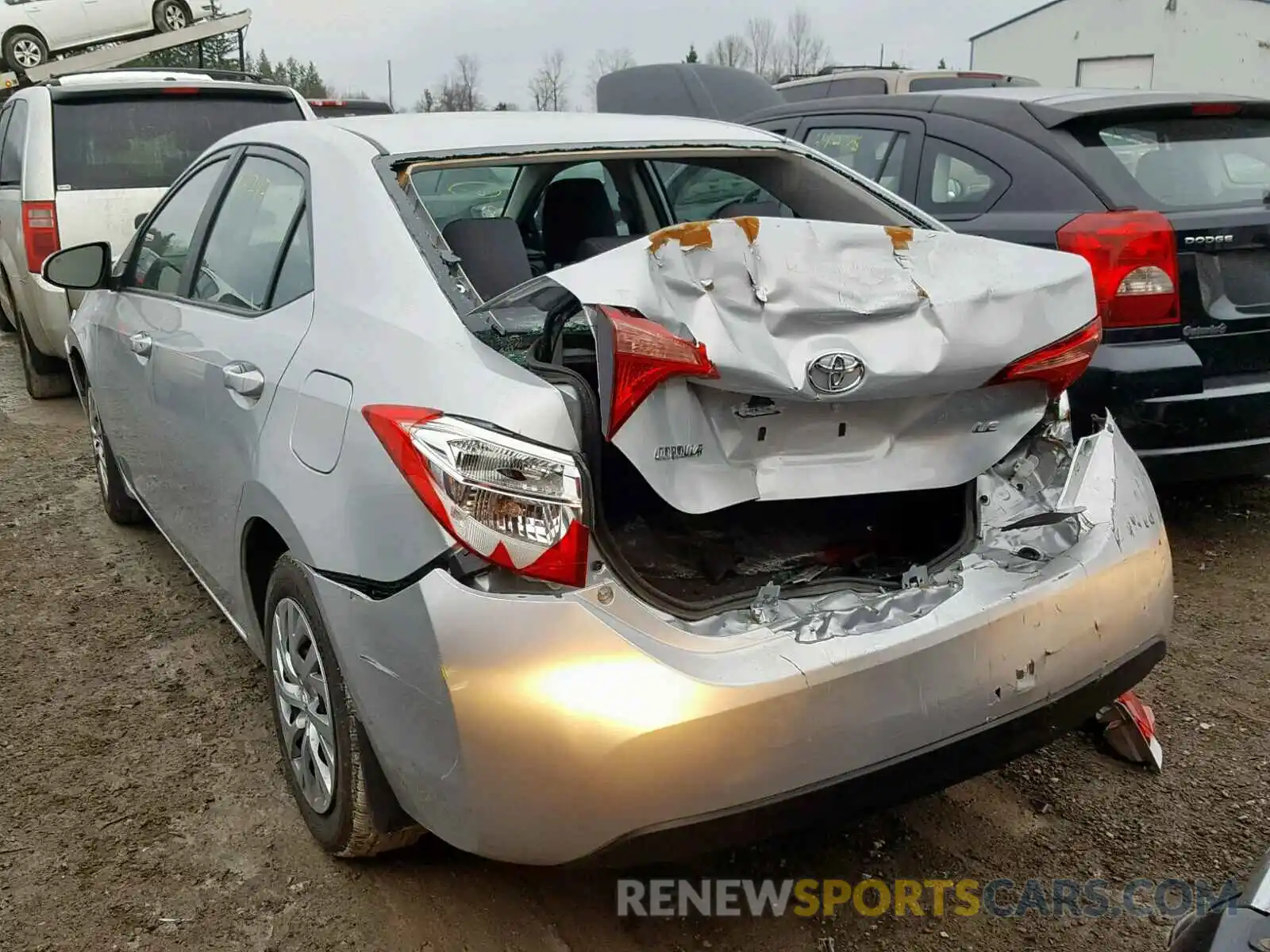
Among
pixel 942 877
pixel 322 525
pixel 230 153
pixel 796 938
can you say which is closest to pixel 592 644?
pixel 322 525

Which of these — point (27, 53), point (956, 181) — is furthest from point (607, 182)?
point (27, 53)

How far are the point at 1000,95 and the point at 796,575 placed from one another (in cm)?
297

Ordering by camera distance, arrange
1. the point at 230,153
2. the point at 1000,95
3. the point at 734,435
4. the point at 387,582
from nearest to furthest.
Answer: the point at 387,582 < the point at 734,435 < the point at 230,153 < the point at 1000,95

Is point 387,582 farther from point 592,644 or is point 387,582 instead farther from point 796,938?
point 796,938

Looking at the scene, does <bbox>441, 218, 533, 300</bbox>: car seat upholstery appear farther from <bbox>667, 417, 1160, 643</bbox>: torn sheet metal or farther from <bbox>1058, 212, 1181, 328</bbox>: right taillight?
<bbox>1058, 212, 1181, 328</bbox>: right taillight

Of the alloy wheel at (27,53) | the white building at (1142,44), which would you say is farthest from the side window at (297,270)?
the white building at (1142,44)

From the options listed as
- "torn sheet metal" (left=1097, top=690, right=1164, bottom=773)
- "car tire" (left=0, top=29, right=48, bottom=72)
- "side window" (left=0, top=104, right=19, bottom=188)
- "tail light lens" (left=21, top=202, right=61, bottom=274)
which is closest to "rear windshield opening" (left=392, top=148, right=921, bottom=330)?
"torn sheet metal" (left=1097, top=690, right=1164, bottom=773)

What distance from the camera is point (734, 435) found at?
6.67 ft

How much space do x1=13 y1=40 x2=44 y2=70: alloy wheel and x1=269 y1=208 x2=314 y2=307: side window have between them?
49.3 ft

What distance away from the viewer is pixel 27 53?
14.9 metres

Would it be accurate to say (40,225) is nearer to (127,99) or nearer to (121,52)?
(127,99)

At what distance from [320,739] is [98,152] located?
506 centimetres

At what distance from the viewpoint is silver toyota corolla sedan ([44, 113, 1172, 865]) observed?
5.85 feet

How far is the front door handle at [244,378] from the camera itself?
2438mm
